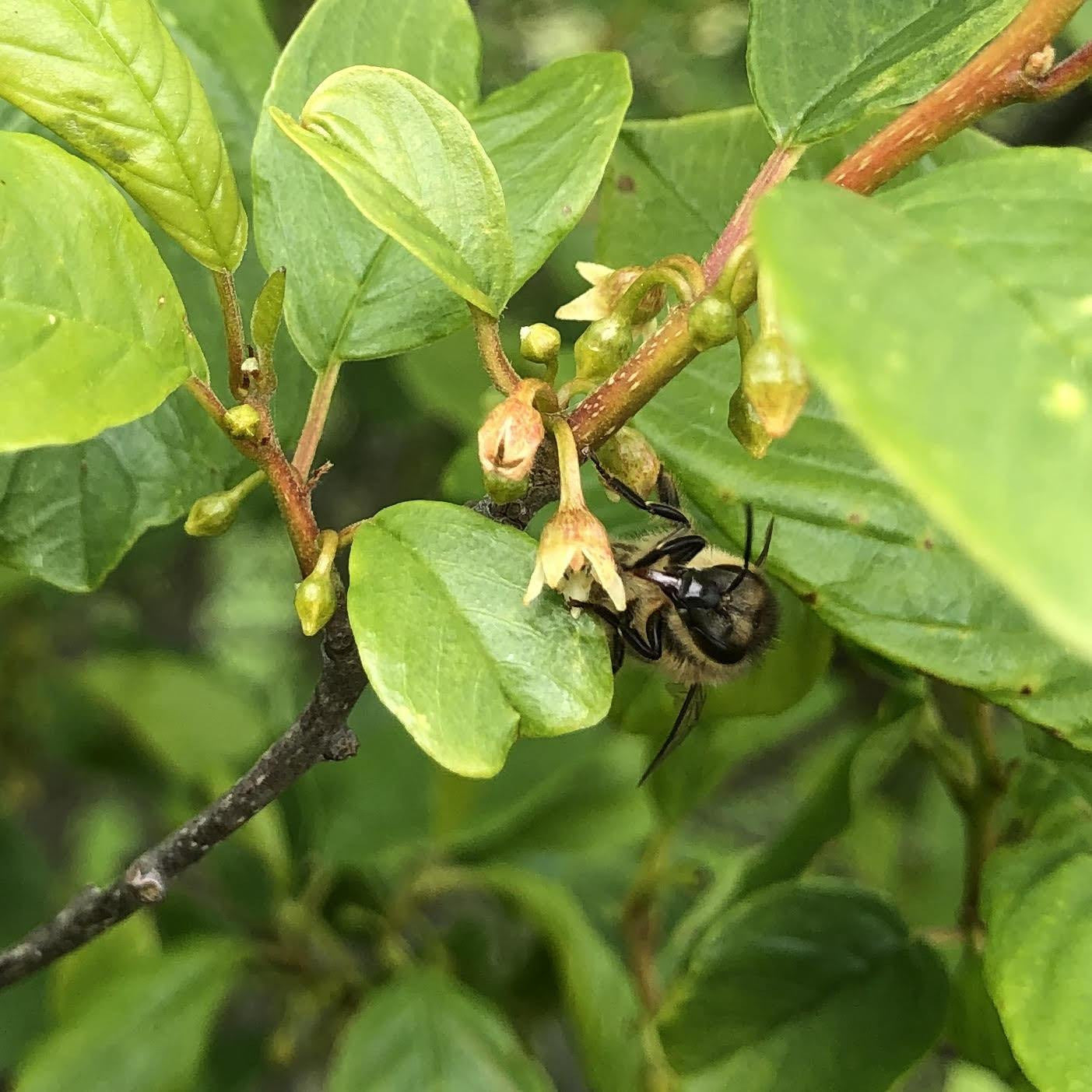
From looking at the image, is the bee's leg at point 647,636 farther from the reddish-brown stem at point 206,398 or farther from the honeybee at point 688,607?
the reddish-brown stem at point 206,398

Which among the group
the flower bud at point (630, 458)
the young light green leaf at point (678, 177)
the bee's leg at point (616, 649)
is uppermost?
the young light green leaf at point (678, 177)

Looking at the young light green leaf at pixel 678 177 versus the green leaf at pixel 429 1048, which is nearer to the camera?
the young light green leaf at pixel 678 177

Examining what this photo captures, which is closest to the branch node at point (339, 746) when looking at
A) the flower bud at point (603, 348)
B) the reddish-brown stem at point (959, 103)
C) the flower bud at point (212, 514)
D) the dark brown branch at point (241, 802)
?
the dark brown branch at point (241, 802)

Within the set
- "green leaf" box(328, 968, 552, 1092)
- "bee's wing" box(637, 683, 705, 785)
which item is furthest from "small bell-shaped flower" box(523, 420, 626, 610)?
"green leaf" box(328, 968, 552, 1092)

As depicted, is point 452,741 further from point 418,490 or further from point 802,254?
point 418,490

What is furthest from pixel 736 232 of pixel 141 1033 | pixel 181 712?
pixel 181 712
